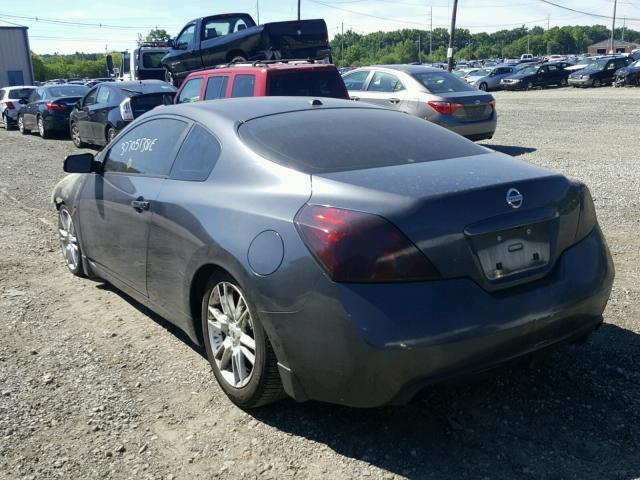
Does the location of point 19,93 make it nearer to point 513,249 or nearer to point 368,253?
point 368,253

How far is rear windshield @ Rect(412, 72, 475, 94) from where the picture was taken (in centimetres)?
1254

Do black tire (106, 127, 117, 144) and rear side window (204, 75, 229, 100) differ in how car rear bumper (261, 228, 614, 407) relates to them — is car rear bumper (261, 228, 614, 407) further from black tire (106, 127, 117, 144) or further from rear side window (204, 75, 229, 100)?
black tire (106, 127, 117, 144)

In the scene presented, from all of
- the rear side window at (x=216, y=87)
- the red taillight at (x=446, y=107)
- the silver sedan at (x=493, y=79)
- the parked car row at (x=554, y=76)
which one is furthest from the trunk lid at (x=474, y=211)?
the silver sedan at (x=493, y=79)

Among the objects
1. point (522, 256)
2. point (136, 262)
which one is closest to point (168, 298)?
point (136, 262)

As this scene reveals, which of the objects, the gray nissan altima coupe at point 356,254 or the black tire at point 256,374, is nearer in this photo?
the gray nissan altima coupe at point 356,254

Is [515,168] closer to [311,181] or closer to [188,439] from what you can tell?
[311,181]

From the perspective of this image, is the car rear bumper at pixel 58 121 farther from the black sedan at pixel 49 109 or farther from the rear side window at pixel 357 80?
the rear side window at pixel 357 80

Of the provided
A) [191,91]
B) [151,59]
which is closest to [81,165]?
[191,91]

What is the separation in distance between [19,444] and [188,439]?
829mm

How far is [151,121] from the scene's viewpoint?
4594mm

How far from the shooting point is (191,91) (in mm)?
11188

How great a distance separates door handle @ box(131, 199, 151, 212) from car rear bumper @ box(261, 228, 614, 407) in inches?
56.8

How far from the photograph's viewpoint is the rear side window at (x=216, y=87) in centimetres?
1032

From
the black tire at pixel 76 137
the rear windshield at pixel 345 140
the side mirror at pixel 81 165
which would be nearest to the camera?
the rear windshield at pixel 345 140
